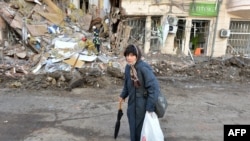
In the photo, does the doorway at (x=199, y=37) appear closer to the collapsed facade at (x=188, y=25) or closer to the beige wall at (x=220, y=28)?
the collapsed facade at (x=188, y=25)

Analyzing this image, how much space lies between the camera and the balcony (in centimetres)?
1116

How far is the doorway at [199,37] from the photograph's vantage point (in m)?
12.4

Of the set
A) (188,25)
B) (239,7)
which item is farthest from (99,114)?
(239,7)

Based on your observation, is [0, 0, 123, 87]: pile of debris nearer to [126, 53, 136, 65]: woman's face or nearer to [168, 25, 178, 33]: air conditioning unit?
[168, 25, 178, 33]: air conditioning unit

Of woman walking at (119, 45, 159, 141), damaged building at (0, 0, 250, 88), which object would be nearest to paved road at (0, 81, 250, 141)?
woman walking at (119, 45, 159, 141)

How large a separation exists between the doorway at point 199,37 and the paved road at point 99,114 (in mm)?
4343

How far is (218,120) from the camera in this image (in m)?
5.70

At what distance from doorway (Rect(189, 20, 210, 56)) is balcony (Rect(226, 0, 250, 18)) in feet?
3.87

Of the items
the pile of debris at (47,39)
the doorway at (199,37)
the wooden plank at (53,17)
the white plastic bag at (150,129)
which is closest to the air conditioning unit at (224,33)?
the doorway at (199,37)

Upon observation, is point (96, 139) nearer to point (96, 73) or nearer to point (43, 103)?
point (43, 103)

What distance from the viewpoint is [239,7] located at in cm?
1126

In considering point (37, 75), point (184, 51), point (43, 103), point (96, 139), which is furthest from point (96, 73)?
point (184, 51)

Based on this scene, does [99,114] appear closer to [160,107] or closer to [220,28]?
[160,107]

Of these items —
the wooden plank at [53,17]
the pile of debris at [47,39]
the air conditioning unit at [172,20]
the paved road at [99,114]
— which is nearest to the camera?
the paved road at [99,114]
